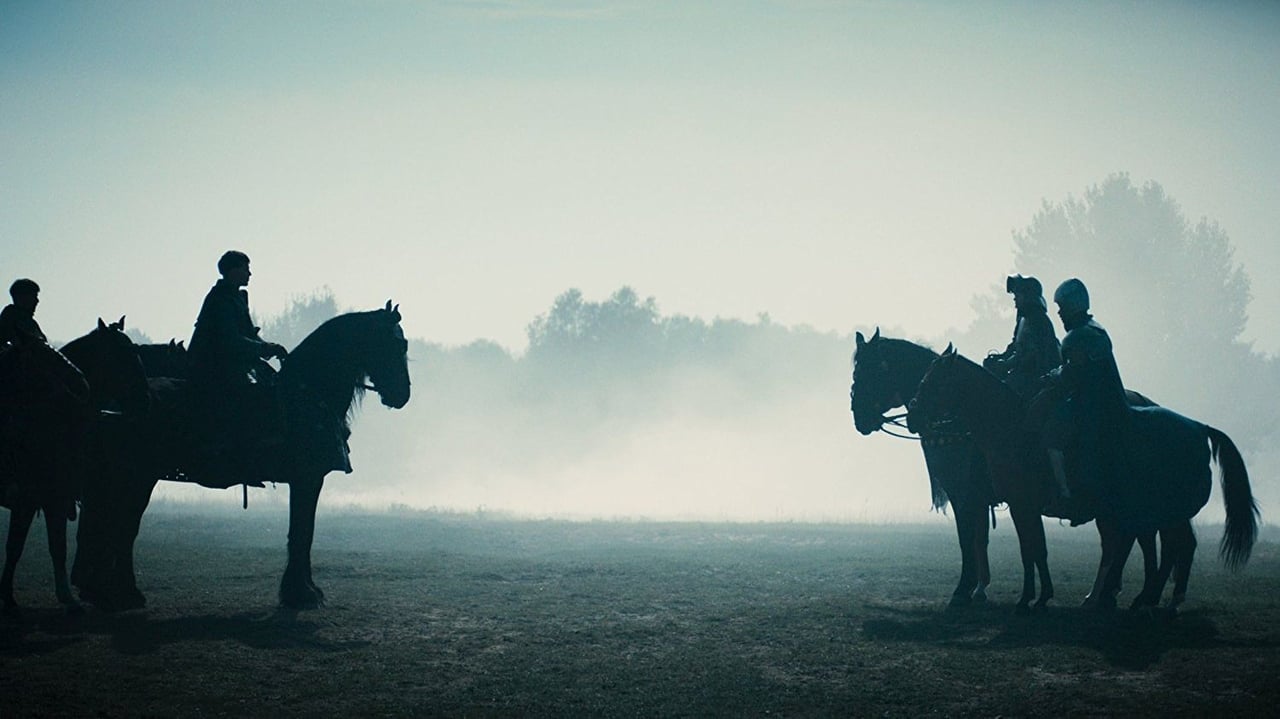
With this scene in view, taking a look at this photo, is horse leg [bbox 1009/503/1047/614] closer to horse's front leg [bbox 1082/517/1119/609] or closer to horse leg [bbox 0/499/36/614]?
horse's front leg [bbox 1082/517/1119/609]

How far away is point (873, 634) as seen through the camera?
11227 millimetres

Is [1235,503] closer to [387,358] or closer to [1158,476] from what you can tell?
[1158,476]

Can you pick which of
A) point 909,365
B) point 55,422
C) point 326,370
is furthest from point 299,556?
point 909,365

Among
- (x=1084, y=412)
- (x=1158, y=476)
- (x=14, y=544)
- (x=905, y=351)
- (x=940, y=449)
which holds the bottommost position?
(x=14, y=544)

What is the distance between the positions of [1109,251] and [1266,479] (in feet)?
84.0

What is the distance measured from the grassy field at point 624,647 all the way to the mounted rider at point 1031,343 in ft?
10.3

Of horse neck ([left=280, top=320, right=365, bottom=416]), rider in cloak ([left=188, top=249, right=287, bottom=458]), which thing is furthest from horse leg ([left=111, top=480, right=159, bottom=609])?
horse neck ([left=280, top=320, right=365, bottom=416])

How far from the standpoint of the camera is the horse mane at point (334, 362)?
12586 millimetres

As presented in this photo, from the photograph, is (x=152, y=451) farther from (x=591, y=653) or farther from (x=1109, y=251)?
(x=1109, y=251)

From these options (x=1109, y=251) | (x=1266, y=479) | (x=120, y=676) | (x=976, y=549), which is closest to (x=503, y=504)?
(x=1109, y=251)

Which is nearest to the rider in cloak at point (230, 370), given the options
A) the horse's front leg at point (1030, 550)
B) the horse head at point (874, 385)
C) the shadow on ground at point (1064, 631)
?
the shadow on ground at point (1064, 631)

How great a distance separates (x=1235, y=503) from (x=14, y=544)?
14571 millimetres

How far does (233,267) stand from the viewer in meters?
12.1

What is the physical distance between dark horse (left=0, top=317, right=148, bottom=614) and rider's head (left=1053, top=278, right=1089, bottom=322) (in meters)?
11.2
